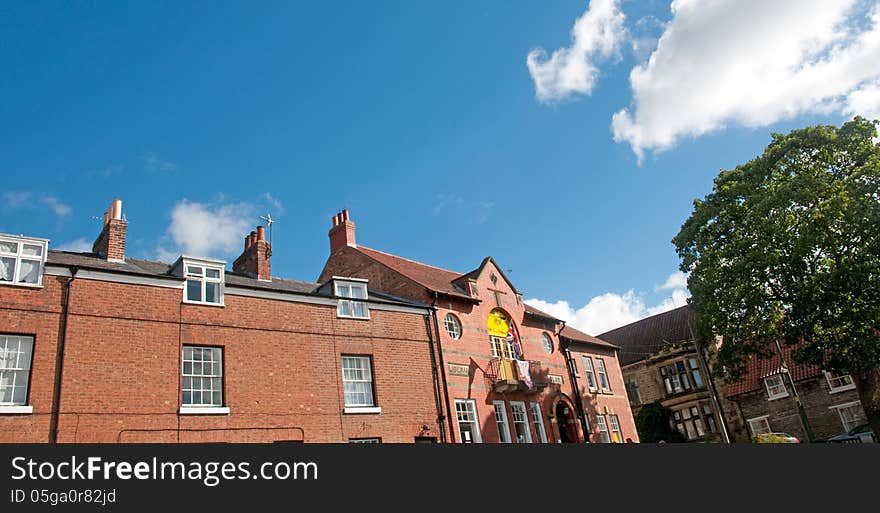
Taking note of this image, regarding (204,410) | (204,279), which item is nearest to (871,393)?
(204,410)

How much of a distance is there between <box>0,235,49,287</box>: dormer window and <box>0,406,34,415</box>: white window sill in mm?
3329

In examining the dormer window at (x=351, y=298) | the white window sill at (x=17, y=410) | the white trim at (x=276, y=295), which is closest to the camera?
the white window sill at (x=17, y=410)

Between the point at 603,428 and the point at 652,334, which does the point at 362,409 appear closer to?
the point at 603,428

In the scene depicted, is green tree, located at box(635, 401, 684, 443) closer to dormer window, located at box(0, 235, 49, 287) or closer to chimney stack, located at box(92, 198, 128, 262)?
chimney stack, located at box(92, 198, 128, 262)

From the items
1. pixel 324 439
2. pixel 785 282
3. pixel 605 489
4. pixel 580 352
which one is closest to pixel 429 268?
pixel 580 352

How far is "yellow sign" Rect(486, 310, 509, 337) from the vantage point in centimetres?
2816

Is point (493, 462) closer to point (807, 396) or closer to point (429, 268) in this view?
point (429, 268)

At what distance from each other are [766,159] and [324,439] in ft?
71.2

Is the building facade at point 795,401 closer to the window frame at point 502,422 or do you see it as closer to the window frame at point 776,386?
the window frame at point 776,386

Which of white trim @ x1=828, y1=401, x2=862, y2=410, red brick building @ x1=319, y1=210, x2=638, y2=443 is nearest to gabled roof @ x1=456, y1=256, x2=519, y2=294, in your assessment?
red brick building @ x1=319, y1=210, x2=638, y2=443

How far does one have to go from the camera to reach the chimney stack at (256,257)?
23.1 m

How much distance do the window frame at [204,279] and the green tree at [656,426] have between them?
3359 cm

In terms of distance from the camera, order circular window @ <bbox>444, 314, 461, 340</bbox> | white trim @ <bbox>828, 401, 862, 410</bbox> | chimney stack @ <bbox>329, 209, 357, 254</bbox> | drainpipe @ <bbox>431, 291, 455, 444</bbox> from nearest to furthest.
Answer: drainpipe @ <bbox>431, 291, 455, 444</bbox>, circular window @ <bbox>444, 314, 461, 340</bbox>, chimney stack @ <bbox>329, 209, 357, 254</bbox>, white trim @ <bbox>828, 401, 862, 410</bbox>

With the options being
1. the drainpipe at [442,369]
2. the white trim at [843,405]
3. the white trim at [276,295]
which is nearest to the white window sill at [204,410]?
the white trim at [276,295]
